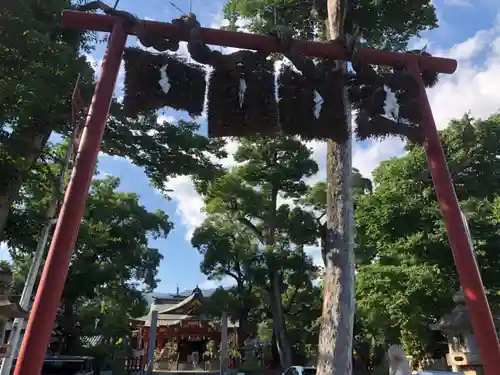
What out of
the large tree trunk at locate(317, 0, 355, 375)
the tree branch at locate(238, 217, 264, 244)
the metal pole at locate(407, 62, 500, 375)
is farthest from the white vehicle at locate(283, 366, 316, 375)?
the metal pole at locate(407, 62, 500, 375)

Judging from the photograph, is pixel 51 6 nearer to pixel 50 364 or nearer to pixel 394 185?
pixel 50 364

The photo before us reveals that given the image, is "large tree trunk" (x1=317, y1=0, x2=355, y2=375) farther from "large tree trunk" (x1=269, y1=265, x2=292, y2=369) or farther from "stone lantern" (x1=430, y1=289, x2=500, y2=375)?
"large tree trunk" (x1=269, y1=265, x2=292, y2=369)

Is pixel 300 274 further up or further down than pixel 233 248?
further down

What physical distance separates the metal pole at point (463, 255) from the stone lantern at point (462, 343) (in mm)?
4259

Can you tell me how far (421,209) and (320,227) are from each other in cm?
1047

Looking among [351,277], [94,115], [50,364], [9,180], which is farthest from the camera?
[50,364]

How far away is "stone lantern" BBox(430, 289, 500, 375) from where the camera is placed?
22.8 ft

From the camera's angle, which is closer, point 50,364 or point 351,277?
point 351,277

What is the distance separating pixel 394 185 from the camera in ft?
53.9

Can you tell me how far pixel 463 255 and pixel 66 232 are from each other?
295cm

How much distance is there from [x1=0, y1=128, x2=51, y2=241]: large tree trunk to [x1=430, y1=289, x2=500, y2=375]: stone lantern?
820 centimetres

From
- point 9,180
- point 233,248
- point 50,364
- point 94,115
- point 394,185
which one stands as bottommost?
point 50,364

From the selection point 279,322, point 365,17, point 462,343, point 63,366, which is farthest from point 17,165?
point 279,322

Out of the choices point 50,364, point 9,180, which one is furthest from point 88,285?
point 9,180
